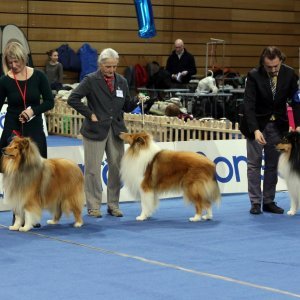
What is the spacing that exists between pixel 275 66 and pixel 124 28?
439 inches

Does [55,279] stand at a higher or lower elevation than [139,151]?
lower

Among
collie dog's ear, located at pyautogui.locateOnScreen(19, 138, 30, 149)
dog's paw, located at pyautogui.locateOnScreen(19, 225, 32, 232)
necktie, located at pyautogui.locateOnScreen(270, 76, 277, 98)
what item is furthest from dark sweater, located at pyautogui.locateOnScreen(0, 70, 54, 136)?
necktie, located at pyautogui.locateOnScreen(270, 76, 277, 98)

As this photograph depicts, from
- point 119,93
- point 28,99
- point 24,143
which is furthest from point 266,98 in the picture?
point 24,143

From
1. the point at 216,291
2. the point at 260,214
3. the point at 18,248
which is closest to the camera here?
the point at 216,291

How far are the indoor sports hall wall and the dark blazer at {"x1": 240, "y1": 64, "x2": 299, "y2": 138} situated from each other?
10.2m

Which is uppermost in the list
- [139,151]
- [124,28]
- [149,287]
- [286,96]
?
[124,28]

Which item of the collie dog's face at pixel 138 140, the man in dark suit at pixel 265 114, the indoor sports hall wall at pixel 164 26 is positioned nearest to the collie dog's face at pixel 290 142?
the man in dark suit at pixel 265 114

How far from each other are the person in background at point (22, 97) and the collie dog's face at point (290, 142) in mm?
2272

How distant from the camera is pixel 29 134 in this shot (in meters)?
6.81

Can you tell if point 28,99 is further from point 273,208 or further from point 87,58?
point 87,58

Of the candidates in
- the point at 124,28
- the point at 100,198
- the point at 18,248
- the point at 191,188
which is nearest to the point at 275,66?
the point at 191,188

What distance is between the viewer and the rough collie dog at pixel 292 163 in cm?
754

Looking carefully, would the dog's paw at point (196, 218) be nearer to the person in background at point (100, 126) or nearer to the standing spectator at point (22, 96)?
the person in background at point (100, 126)

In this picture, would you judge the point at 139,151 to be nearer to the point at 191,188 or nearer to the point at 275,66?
the point at 191,188
